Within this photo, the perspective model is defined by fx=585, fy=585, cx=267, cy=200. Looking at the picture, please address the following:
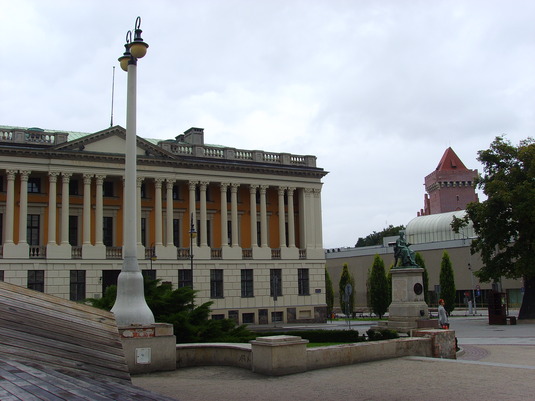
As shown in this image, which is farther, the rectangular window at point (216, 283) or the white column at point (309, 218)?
the white column at point (309, 218)

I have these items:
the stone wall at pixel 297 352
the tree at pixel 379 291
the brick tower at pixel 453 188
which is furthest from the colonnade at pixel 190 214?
the brick tower at pixel 453 188

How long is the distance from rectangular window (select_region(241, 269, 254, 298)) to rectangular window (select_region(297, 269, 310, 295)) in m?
4.63

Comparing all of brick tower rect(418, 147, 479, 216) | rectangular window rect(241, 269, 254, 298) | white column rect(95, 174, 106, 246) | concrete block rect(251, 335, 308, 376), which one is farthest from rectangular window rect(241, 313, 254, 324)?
brick tower rect(418, 147, 479, 216)

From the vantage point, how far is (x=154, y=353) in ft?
44.9

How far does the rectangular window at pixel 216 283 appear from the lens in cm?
4880

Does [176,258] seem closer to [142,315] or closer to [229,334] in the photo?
[229,334]

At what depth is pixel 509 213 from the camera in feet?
135

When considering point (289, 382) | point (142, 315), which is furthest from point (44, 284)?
point (289, 382)

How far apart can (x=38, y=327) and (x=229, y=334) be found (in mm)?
12128

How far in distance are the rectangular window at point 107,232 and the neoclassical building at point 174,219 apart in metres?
0.08

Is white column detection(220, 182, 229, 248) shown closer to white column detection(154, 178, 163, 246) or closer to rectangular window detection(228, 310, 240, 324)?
white column detection(154, 178, 163, 246)

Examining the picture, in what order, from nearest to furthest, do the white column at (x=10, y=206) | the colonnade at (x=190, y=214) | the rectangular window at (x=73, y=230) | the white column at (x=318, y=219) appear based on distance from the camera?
the white column at (x=10, y=206)
the colonnade at (x=190, y=214)
the rectangular window at (x=73, y=230)
the white column at (x=318, y=219)

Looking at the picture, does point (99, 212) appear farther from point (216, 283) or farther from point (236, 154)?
point (236, 154)

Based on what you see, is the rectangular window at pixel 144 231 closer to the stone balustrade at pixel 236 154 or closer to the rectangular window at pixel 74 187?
the rectangular window at pixel 74 187
